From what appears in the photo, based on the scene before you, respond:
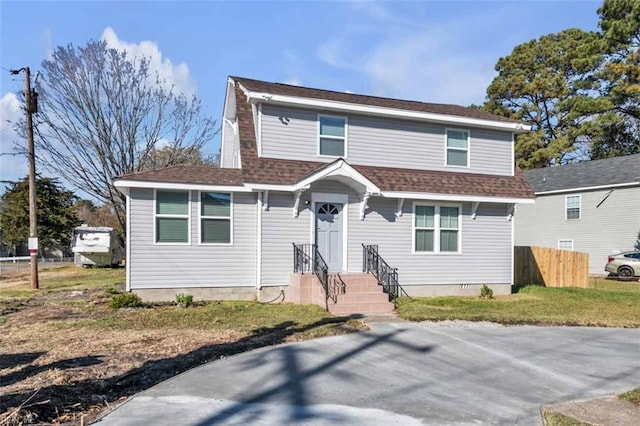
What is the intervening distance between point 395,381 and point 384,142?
9888 mm

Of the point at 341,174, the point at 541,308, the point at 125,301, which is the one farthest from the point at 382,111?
the point at 125,301

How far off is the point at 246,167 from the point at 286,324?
4.90 meters

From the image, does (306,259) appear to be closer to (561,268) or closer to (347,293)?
(347,293)

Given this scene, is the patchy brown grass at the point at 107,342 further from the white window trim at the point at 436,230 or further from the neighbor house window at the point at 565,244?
the neighbor house window at the point at 565,244

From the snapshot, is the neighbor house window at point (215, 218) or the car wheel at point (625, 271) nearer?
the neighbor house window at point (215, 218)

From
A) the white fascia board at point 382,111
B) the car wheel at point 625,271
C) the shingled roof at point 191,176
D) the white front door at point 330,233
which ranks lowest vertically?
the car wheel at point 625,271

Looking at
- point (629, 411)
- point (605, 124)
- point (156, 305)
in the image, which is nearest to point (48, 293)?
point (156, 305)

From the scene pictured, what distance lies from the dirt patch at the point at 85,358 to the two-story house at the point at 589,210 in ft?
69.2

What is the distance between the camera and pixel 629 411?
502 cm

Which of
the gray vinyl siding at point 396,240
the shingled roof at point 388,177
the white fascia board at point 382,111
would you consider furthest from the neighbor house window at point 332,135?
the gray vinyl siding at point 396,240

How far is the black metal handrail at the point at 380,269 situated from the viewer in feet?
43.5

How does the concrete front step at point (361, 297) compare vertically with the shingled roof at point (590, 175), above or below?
below

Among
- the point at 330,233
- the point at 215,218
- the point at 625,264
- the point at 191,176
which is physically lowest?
the point at 625,264

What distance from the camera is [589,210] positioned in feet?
83.3
